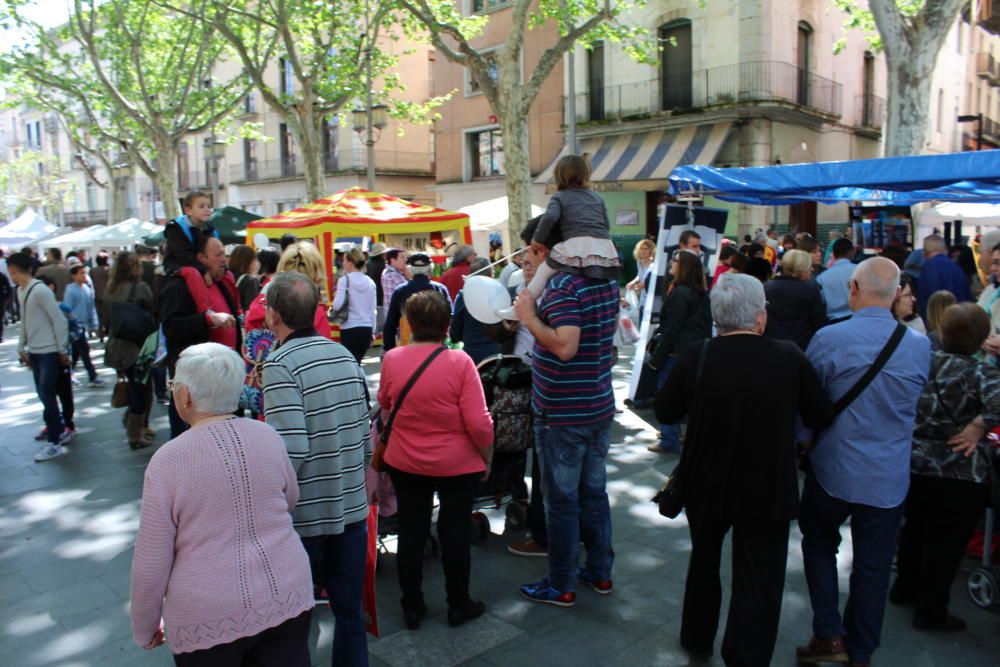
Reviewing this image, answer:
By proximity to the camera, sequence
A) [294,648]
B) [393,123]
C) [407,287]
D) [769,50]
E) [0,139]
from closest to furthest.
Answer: [294,648] < [407,287] < [769,50] < [393,123] < [0,139]

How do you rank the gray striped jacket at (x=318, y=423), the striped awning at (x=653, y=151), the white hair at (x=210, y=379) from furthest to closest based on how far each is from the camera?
the striped awning at (x=653, y=151) < the gray striped jacket at (x=318, y=423) < the white hair at (x=210, y=379)

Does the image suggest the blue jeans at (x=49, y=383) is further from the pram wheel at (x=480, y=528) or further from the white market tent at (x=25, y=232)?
the white market tent at (x=25, y=232)

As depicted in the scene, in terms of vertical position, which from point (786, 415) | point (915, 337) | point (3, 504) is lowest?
point (3, 504)

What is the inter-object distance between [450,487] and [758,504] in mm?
1414

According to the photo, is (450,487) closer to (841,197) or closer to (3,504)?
(3,504)

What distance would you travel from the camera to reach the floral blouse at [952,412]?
11.5 feet

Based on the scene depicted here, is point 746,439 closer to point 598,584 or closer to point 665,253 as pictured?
point 598,584

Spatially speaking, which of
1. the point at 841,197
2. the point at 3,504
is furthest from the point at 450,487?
the point at 841,197

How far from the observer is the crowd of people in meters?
2.20

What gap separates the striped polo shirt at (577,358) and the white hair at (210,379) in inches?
65.8

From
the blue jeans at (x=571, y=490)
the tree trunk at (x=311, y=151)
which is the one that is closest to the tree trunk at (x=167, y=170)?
the tree trunk at (x=311, y=151)

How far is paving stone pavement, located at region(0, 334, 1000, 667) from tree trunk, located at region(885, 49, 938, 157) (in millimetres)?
9813

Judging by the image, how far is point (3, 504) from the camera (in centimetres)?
577

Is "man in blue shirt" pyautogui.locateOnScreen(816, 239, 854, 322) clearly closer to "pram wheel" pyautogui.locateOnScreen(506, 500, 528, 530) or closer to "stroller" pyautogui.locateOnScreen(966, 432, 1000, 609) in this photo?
"stroller" pyautogui.locateOnScreen(966, 432, 1000, 609)
